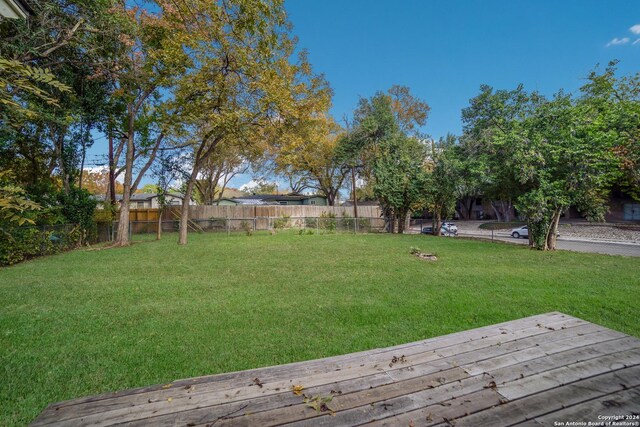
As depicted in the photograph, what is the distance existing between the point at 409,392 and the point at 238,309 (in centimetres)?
375

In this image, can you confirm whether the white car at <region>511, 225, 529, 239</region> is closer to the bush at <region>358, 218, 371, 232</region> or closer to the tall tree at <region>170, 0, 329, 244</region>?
the bush at <region>358, 218, 371, 232</region>

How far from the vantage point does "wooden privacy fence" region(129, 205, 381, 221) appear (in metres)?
21.7

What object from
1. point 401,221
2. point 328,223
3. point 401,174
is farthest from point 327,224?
point 401,174

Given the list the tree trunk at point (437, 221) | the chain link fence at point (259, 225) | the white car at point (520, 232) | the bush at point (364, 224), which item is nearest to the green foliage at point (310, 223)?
the chain link fence at point (259, 225)

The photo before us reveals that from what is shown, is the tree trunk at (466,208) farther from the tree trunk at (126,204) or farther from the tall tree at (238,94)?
the tree trunk at (126,204)

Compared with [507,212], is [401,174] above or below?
above

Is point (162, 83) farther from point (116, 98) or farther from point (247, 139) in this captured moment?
point (247, 139)

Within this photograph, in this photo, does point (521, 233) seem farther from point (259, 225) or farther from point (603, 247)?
point (259, 225)

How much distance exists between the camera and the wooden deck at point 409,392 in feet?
4.68

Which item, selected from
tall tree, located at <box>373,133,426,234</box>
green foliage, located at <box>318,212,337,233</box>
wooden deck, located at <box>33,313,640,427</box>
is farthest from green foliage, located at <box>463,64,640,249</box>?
wooden deck, located at <box>33,313,640,427</box>

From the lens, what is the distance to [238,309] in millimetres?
4855

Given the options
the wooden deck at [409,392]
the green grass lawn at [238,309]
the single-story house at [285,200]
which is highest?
the single-story house at [285,200]

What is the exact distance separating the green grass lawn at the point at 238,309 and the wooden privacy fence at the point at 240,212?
13.1 metres

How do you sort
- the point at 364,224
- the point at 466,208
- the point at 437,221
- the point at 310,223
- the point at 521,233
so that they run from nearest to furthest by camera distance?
the point at 437,221, the point at 521,233, the point at 364,224, the point at 310,223, the point at 466,208
